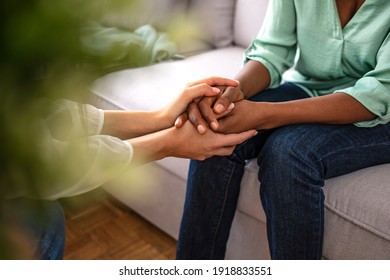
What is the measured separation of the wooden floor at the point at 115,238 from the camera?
1.34 metres

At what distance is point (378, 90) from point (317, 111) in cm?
13

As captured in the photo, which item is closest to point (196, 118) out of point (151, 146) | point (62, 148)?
point (151, 146)

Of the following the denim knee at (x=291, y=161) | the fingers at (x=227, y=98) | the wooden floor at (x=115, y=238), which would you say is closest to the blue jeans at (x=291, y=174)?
the denim knee at (x=291, y=161)

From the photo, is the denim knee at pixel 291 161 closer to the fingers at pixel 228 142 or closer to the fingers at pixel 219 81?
the fingers at pixel 228 142

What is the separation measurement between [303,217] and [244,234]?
0.90 ft

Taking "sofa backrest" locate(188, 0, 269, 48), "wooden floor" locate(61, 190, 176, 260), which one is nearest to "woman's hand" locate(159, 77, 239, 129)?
"wooden floor" locate(61, 190, 176, 260)

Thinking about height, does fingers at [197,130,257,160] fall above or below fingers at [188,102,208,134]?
below

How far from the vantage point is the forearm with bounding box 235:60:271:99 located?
110cm

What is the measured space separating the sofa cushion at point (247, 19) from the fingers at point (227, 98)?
0.65 metres

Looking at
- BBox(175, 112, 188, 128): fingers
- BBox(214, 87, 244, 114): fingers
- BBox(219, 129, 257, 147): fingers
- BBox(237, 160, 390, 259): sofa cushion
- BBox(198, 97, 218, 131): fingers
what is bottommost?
BBox(237, 160, 390, 259): sofa cushion

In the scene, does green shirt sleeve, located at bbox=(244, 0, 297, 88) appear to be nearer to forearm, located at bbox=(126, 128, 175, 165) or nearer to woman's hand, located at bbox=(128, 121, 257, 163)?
woman's hand, located at bbox=(128, 121, 257, 163)

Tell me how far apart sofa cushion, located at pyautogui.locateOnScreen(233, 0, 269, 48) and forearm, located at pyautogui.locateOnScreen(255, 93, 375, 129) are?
2.26 ft

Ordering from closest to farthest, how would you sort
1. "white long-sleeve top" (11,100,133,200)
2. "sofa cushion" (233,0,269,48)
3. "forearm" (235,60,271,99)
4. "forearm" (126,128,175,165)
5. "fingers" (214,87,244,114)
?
1. "white long-sleeve top" (11,100,133,200)
2. "forearm" (126,128,175,165)
3. "fingers" (214,87,244,114)
4. "forearm" (235,60,271,99)
5. "sofa cushion" (233,0,269,48)

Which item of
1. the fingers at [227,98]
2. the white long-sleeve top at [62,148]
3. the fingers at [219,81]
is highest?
the white long-sleeve top at [62,148]
